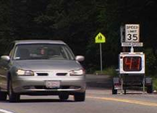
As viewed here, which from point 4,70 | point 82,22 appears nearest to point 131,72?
point 4,70

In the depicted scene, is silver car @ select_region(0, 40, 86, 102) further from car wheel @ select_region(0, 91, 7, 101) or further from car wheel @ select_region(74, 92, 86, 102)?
car wheel @ select_region(0, 91, 7, 101)

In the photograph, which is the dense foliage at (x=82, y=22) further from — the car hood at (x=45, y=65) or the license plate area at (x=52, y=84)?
the license plate area at (x=52, y=84)

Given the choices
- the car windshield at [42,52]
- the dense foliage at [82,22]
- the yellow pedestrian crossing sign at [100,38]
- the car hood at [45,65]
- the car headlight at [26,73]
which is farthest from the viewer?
the yellow pedestrian crossing sign at [100,38]

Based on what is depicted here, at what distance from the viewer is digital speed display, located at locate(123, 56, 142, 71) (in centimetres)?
2292

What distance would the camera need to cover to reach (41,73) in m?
16.7

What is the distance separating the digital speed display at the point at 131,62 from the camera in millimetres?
22922

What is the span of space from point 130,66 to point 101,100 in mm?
4841

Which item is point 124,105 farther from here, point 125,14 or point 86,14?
point 86,14

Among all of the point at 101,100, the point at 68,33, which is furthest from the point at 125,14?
the point at 68,33

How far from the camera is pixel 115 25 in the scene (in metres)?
34.0

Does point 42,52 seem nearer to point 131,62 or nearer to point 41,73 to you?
point 41,73

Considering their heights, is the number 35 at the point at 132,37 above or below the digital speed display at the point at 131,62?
above

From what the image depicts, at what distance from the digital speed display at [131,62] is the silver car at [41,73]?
5.12m

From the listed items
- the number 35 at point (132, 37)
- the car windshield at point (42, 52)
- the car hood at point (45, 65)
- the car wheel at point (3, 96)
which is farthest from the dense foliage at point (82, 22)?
the car hood at point (45, 65)
